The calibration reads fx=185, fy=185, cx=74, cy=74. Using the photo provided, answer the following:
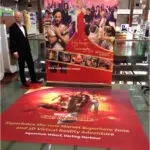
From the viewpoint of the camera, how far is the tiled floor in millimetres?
2250

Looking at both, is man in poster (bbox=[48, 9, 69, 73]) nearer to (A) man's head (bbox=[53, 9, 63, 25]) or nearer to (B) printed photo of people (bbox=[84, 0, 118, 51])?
(A) man's head (bbox=[53, 9, 63, 25])

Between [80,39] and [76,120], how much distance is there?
2.02 m

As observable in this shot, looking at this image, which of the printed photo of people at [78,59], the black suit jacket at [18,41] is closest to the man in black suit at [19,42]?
the black suit jacket at [18,41]

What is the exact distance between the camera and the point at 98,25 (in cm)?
401

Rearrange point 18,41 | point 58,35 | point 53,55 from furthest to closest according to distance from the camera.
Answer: point 53,55
point 58,35
point 18,41

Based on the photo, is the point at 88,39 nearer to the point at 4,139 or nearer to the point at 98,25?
the point at 98,25

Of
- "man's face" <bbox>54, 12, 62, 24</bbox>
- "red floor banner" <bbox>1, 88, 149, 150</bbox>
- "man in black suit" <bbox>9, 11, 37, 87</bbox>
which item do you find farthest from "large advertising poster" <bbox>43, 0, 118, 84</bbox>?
"red floor banner" <bbox>1, 88, 149, 150</bbox>

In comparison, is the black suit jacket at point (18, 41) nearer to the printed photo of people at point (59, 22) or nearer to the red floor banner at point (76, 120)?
the printed photo of people at point (59, 22)

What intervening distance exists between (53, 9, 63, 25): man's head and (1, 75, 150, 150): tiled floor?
1.69 meters

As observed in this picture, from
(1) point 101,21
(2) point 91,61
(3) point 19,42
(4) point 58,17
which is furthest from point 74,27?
(3) point 19,42

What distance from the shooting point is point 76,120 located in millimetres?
2816

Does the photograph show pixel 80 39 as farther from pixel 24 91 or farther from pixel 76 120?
pixel 76 120

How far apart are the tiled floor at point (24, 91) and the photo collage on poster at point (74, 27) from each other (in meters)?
0.80

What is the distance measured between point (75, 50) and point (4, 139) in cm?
250
